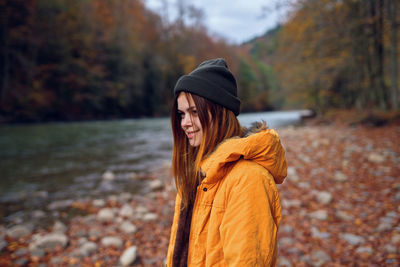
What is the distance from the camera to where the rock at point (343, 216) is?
3.60m

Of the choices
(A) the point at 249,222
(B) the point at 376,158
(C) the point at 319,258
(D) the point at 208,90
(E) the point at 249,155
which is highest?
(D) the point at 208,90

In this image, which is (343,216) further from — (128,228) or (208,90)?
(208,90)

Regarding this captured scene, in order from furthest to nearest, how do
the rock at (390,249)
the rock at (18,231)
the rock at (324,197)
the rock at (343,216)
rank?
1. the rock at (324,197)
2. the rock at (18,231)
3. the rock at (343,216)
4. the rock at (390,249)

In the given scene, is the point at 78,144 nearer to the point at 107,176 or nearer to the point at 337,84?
the point at 107,176

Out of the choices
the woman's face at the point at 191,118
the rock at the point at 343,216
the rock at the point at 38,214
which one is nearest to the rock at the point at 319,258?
the rock at the point at 343,216

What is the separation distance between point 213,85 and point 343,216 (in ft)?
11.5

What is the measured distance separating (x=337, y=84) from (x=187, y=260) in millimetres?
21664

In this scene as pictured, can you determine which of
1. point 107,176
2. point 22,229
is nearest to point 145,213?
point 22,229

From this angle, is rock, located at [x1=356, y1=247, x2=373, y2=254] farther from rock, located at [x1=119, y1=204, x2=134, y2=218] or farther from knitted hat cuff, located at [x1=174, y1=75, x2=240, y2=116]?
rock, located at [x1=119, y1=204, x2=134, y2=218]

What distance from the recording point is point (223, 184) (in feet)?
3.71

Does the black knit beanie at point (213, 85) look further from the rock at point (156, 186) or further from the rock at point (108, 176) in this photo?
the rock at point (108, 176)

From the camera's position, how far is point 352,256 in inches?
109

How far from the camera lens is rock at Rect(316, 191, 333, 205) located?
4146 millimetres

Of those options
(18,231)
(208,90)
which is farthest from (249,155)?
(18,231)
